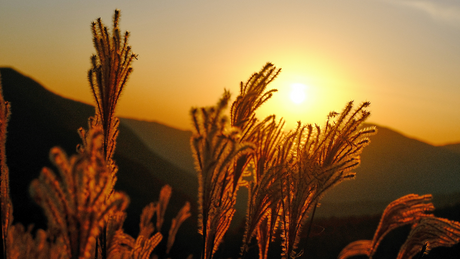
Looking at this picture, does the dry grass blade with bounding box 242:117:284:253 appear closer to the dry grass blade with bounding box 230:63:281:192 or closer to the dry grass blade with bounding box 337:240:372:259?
the dry grass blade with bounding box 230:63:281:192

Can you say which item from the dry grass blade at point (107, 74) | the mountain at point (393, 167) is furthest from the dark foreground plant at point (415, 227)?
the mountain at point (393, 167)

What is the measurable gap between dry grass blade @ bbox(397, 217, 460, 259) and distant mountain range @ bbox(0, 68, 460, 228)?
2.99 ft

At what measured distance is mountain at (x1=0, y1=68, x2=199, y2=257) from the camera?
16.0m

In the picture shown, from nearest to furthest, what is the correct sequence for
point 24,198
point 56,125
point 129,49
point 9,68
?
point 129,49 < point 24,198 < point 56,125 < point 9,68

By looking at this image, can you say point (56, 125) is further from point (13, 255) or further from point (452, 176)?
point (452, 176)

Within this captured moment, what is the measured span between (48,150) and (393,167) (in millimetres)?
65591

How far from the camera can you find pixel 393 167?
64.1m

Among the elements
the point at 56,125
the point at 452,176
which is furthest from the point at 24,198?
the point at 452,176

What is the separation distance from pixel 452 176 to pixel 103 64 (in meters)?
76.8

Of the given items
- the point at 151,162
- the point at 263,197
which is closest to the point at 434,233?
the point at 263,197

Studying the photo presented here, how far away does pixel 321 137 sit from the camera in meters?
2.29

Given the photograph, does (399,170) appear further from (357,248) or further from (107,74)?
(107,74)

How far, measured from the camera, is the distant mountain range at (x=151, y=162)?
19.6 meters

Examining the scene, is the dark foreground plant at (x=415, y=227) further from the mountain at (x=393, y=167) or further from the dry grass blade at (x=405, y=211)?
the mountain at (x=393, y=167)
